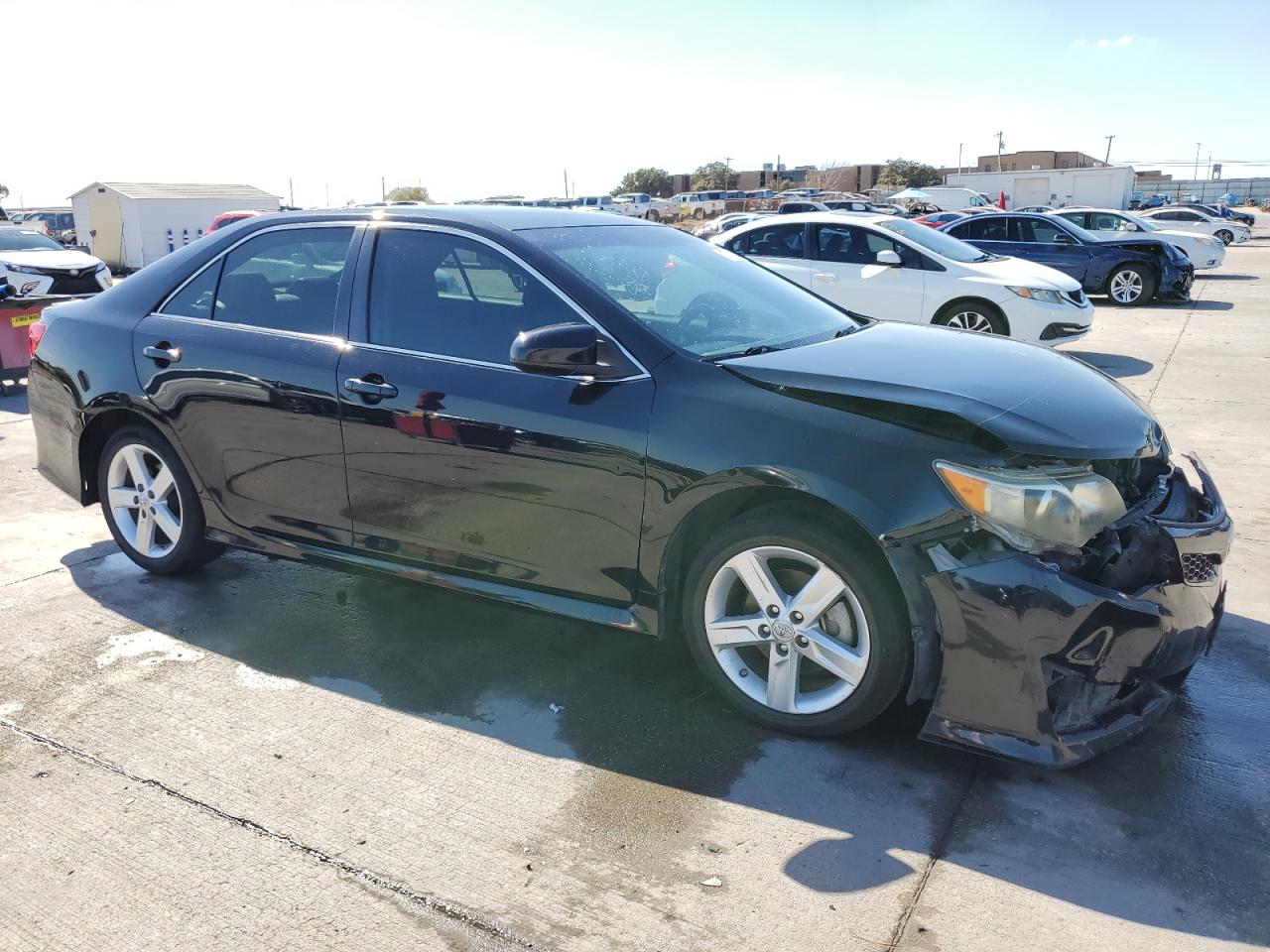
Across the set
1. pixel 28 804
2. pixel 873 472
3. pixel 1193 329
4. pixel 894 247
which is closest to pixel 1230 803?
pixel 873 472

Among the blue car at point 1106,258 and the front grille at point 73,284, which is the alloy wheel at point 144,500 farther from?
the blue car at point 1106,258

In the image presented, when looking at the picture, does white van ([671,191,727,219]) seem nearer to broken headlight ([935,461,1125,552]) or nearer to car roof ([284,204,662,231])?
car roof ([284,204,662,231])

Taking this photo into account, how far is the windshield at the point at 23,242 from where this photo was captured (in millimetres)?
13516

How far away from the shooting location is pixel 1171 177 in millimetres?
107312

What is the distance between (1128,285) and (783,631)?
1586 centimetres

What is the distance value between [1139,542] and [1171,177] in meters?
121

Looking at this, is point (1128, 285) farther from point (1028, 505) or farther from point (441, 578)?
point (441, 578)

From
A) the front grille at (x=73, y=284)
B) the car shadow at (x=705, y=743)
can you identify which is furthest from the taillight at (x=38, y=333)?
the front grille at (x=73, y=284)

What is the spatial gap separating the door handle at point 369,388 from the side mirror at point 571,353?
585mm

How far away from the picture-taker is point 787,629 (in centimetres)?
332

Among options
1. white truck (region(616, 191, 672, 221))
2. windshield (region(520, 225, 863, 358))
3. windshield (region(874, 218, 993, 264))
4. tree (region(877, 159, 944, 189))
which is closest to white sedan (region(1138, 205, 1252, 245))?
windshield (region(874, 218, 993, 264))

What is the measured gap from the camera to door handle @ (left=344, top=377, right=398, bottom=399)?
12.7ft

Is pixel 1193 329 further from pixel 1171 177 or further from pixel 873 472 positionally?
pixel 1171 177

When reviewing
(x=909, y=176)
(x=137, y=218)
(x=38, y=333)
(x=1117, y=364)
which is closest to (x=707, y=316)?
(x=38, y=333)
